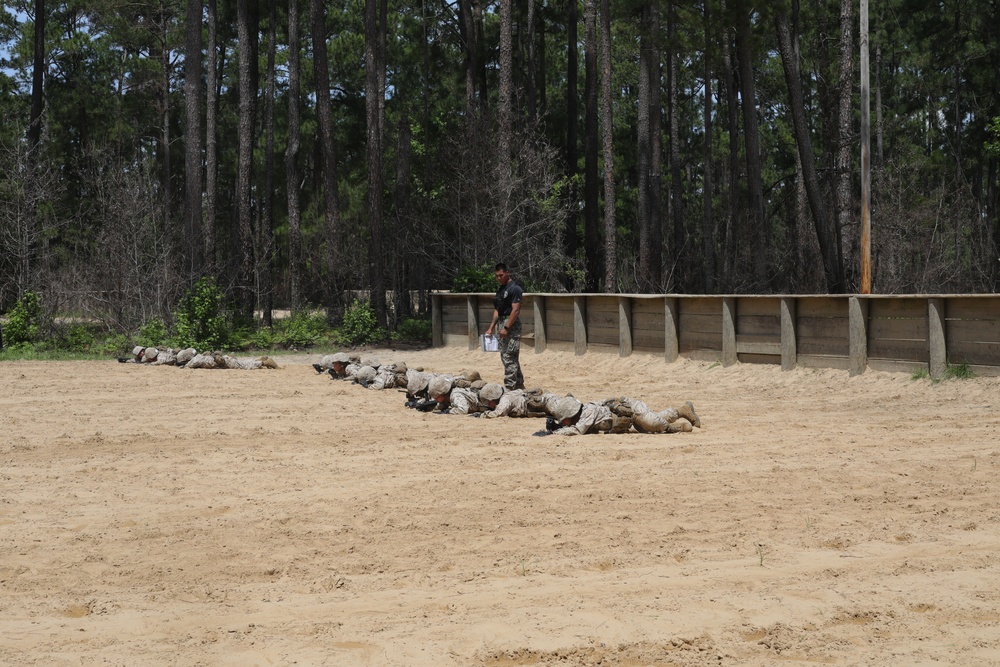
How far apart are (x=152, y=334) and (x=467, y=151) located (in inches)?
419

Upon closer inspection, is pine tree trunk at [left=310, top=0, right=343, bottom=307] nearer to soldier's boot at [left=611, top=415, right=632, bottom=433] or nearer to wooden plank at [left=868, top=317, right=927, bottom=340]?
wooden plank at [left=868, top=317, right=927, bottom=340]

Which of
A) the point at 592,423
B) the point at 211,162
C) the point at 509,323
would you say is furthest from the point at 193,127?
the point at 592,423

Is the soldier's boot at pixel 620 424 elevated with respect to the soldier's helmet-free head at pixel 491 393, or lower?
lower

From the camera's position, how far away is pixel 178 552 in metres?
7.34

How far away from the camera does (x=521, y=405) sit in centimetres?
1379

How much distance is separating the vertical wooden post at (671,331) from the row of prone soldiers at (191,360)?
24.7 ft

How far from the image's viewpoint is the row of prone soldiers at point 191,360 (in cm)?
2091

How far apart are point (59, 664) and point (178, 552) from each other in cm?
201

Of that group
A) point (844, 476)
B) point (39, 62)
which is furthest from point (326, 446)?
point (39, 62)

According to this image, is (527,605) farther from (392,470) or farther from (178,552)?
(392,470)

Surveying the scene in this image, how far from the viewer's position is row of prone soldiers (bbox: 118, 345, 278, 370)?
2091cm

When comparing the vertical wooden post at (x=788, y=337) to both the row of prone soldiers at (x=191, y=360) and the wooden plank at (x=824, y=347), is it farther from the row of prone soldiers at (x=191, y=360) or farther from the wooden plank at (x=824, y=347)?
the row of prone soldiers at (x=191, y=360)

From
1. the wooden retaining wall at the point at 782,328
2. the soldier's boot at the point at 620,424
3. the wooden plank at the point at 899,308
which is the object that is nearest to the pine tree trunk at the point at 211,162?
the wooden retaining wall at the point at 782,328

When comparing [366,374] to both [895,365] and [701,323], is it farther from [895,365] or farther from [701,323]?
[895,365]
